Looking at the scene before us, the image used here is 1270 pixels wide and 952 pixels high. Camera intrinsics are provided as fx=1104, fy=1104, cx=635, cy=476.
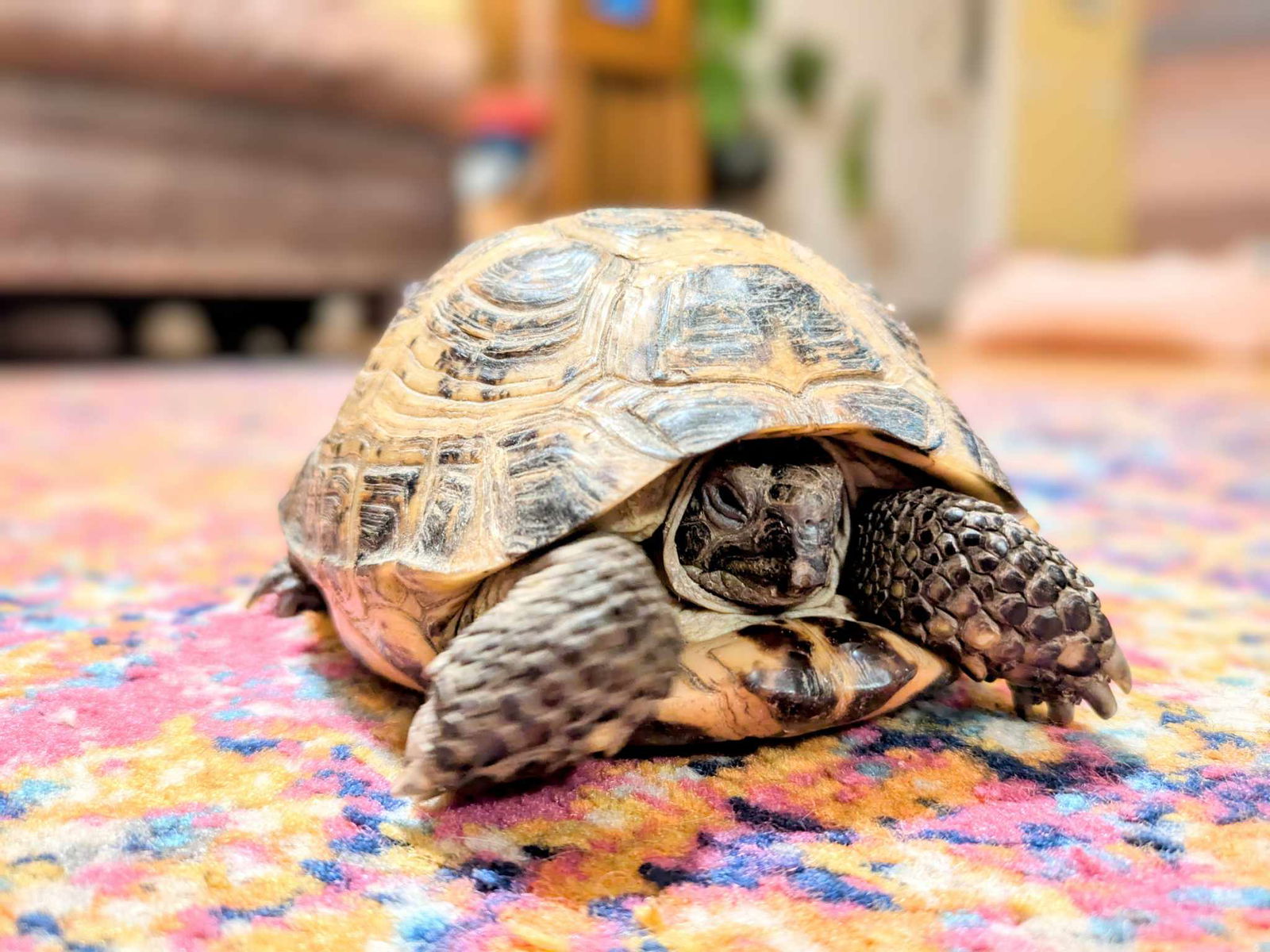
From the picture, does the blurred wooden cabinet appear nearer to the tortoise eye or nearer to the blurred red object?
the blurred red object

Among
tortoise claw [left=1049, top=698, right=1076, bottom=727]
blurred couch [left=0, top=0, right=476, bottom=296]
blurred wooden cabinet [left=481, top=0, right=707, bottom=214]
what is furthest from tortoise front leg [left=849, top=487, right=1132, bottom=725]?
blurred wooden cabinet [left=481, top=0, right=707, bottom=214]

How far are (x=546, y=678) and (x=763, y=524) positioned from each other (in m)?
0.28

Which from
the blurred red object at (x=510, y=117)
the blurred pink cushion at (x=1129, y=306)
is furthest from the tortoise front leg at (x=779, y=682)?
the blurred red object at (x=510, y=117)

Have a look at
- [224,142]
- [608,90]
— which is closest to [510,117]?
[608,90]

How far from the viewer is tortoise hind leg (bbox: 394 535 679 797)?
0.93m

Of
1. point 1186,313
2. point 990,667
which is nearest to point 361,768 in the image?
point 990,667

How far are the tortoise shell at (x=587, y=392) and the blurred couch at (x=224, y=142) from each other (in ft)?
13.7

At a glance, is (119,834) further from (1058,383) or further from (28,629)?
(1058,383)

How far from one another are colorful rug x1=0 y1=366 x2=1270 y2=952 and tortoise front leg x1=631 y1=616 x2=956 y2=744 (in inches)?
1.6

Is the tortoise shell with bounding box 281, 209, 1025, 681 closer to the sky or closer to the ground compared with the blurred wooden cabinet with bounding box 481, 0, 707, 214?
closer to the ground

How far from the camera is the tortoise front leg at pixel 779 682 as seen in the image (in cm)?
104

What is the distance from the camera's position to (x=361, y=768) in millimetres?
1059

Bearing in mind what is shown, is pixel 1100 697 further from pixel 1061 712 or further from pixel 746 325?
pixel 746 325

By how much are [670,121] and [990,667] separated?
8.35 m
